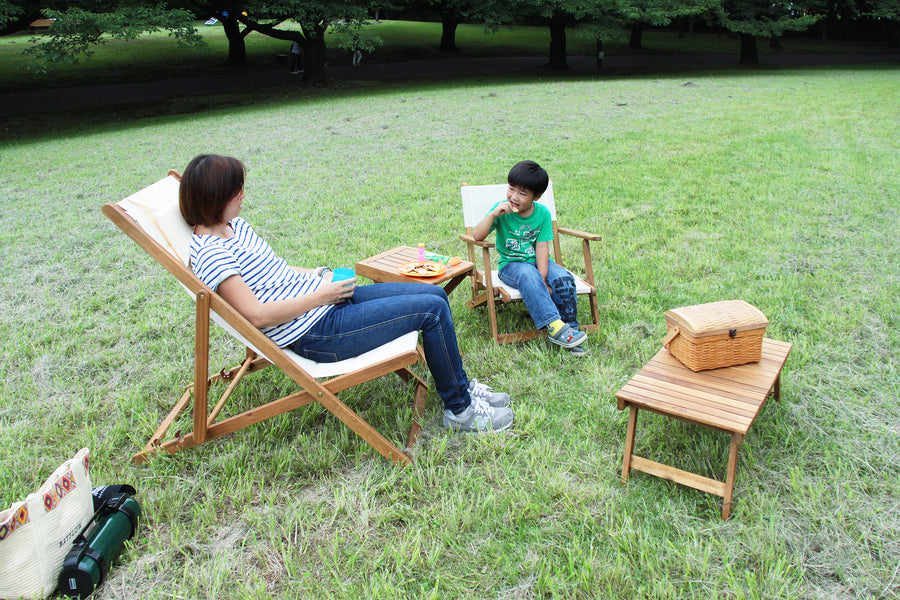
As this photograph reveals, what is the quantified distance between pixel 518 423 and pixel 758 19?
26.4 metres

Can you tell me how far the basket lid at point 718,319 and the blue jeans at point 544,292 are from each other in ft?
2.94

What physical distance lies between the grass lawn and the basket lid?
563mm

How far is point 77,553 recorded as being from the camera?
211 cm

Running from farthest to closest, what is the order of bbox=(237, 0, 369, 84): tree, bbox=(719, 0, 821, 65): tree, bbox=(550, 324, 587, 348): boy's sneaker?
1. bbox=(719, 0, 821, 65): tree
2. bbox=(237, 0, 369, 84): tree
3. bbox=(550, 324, 587, 348): boy's sneaker

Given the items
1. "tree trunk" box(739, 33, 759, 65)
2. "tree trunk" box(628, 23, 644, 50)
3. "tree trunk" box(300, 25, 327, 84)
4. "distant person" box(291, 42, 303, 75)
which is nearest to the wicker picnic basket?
"tree trunk" box(300, 25, 327, 84)

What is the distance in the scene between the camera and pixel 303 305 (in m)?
2.66

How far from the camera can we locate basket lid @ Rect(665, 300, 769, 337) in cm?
254

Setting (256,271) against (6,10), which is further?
(6,10)

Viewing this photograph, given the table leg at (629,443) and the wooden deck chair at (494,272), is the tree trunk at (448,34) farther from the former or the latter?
the table leg at (629,443)

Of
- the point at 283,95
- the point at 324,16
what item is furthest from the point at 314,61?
the point at 283,95

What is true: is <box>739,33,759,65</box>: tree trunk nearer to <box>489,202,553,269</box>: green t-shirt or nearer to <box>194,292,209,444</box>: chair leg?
<box>489,202,553,269</box>: green t-shirt

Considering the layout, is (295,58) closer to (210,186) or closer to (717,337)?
(210,186)

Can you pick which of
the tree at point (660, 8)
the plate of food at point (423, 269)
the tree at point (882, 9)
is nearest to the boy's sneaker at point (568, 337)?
the plate of food at point (423, 269)

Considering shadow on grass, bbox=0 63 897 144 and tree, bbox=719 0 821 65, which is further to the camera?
tree, bbox=719 0 821 65
